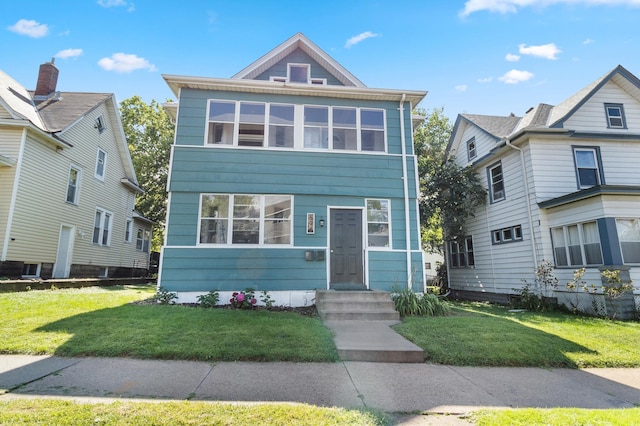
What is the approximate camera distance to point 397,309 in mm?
7805

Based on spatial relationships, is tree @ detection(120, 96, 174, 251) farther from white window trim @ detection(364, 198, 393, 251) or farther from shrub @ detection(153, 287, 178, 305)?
Answer: white window trim @ detection(364, 198, 393, 251)

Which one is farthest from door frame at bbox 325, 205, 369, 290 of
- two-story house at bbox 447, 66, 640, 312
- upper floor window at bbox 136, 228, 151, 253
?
upper floor window at bbox 136, 228, 151, 253

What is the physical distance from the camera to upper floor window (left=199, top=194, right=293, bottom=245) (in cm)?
887

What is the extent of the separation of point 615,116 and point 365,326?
1322 centimetres

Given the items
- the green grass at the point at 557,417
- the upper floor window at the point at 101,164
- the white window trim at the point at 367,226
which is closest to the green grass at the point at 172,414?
the green grass at the point at 557,417

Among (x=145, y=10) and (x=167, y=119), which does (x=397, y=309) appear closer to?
(x=145, y=10)

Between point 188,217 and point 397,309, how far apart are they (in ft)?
19.7

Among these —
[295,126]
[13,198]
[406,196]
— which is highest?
[295,126]

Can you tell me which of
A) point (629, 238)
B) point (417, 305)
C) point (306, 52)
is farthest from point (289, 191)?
point (629, 238)

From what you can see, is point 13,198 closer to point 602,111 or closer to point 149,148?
point 149,148

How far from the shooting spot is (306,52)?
11.2 meters

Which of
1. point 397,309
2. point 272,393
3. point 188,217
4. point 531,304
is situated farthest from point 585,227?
point 188,217

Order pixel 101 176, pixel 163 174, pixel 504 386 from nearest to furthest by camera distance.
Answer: pixel 504 386 < pixel 101 176 < pixel 163 174

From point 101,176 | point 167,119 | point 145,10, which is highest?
point 167,119
